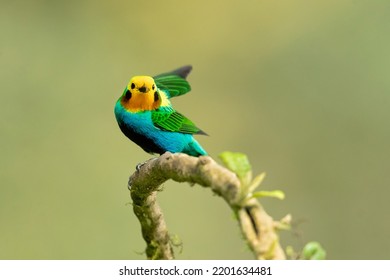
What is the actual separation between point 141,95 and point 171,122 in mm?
166

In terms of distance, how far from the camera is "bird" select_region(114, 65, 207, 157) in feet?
7.86

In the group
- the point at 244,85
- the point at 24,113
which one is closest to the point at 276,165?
the point at 244,85

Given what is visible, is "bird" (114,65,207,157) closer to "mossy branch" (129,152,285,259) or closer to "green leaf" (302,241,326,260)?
"mossy branch" (129,152,285,259)

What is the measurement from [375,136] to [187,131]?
136 inches

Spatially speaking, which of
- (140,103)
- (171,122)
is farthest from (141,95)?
(171,122)

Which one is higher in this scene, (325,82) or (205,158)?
(325,82)

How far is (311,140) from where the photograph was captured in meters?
5.68

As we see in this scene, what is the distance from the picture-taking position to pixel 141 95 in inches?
91.6

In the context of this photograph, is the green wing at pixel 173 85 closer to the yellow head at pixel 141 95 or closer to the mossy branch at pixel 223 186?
the yellow head at pixel 141 95

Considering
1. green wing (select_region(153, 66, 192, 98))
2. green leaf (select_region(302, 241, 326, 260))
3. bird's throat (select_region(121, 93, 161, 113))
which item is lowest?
green leaf (select_region(302, 241, 326, 260))

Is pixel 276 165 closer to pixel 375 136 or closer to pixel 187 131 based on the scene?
pixel 375 136

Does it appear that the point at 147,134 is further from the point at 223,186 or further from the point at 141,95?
the point at 223,186

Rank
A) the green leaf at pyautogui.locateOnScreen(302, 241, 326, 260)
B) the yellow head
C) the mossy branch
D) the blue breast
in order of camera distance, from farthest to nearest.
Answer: the blue breast → the yellow head → the green leaf at pyautogui.locateOnScreen(302, 241, 326, 260) → the mossy branch

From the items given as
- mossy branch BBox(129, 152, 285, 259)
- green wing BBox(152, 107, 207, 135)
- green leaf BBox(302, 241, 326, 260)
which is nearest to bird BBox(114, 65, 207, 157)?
green wing BBox(152, 107, 207, 135)
